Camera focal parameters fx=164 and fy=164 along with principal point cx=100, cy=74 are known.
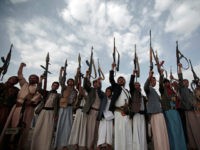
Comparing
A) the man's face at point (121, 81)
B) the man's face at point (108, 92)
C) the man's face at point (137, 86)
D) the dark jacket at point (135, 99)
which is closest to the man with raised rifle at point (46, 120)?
the man's face at point (108, 92)

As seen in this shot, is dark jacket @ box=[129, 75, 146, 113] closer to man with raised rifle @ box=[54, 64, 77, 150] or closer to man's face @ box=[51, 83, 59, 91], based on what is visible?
man with raised rifle @ box=[54, 64, 77, 150]

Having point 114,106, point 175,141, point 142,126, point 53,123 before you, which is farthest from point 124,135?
point 53,123

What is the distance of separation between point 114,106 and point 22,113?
9.43 ft

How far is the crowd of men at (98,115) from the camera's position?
4.71m

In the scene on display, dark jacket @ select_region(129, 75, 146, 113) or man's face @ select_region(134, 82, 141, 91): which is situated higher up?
man's face @ select_region(134, 82, 141, 91)

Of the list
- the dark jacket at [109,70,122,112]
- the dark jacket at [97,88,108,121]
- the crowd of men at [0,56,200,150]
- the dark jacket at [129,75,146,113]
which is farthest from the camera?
the dark jacket at [97,88,108,121]

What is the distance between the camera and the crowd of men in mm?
4711

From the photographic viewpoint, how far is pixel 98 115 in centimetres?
546

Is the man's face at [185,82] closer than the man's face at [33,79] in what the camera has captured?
No

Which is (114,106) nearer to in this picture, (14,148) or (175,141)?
(175,141)

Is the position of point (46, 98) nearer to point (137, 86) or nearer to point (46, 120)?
point (46, 120)

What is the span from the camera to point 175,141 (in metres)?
4.57

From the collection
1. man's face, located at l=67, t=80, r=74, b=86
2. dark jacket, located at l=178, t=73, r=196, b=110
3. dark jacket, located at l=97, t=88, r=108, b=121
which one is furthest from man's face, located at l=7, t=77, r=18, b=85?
dark jacket, located at l=178, t=73, r=196, b=110

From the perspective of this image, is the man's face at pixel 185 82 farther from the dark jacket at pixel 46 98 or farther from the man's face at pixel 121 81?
the dark jacket at pixel 46 98
